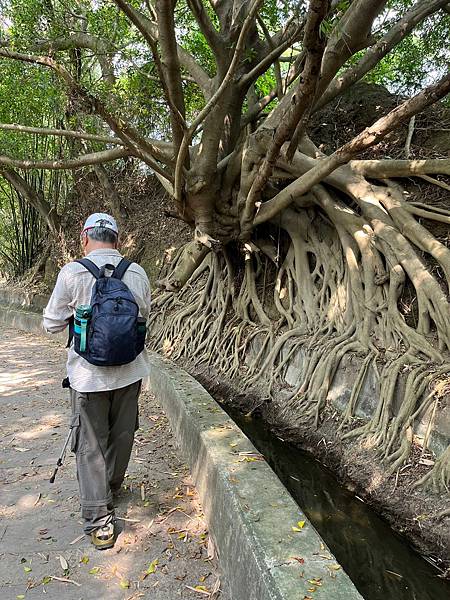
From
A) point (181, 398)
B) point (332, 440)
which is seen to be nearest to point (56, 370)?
point (181, 398)

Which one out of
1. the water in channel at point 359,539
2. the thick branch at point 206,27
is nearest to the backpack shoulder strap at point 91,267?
the water in channel at point 359,539

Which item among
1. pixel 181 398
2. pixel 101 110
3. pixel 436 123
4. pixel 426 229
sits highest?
pixel 436 123

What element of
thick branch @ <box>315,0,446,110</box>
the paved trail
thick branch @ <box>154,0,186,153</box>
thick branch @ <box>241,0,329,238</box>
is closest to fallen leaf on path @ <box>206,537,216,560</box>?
the paved trail

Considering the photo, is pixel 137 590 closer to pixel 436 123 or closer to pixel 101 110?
pixel 101 110

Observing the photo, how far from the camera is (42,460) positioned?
3.25m

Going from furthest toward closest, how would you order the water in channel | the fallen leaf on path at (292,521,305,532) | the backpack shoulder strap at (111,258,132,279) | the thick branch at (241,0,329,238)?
the water in channel
the thick branch at (241,0,329,238)
the backpack shoulder strap at (111,258,132,279)
the fallen leaf on path at (292,521,305,532)

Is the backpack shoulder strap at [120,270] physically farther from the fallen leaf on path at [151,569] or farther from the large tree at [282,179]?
the large tree at [282,179]

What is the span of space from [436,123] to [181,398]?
16.1 ft

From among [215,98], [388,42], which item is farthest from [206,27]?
[388,42]

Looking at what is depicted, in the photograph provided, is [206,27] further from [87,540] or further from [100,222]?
[87,540]

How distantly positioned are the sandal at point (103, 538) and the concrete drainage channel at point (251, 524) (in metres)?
0.46

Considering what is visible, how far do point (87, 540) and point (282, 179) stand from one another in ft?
15.3

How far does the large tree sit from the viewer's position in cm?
394

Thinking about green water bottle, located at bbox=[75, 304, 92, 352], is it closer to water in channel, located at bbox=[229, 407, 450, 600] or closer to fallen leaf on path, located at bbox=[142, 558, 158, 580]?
fallen leaf on path, located at bbox=[142, 558, 158, 580]
